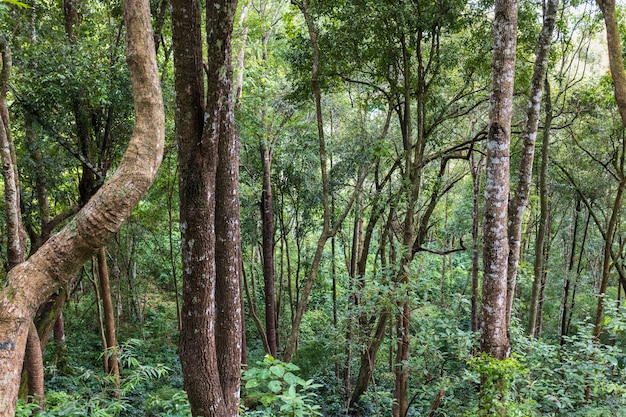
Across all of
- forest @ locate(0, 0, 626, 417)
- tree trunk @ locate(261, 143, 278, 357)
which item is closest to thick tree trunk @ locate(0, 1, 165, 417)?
forest @ locate(0, 0, 626, 417)

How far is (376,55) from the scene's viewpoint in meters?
6.88

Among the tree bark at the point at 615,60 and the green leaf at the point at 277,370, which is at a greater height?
the tree bark at the point at 615,60

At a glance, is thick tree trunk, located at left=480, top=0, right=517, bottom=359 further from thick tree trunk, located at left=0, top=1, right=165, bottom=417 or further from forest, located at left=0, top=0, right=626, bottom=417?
thick tree trunk, located at left=0, top=1, right=165, bottom=417

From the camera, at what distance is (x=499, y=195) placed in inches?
155

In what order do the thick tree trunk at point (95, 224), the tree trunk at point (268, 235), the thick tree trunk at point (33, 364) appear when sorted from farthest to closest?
the tree trunk at point (268, 235)
the thick tree trunk at point (33, 364)
the thick tree trunk at point (95, 224)

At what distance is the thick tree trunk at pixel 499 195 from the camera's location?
3.89m

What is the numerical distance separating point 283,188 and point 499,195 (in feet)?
26.9

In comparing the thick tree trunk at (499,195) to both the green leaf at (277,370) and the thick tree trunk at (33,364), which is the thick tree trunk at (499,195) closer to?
the green leaf at (277,370)

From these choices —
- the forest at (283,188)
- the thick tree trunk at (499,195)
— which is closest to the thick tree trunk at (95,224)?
the forest at (283,188)

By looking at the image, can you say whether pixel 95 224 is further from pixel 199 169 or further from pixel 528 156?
pixel 528 156

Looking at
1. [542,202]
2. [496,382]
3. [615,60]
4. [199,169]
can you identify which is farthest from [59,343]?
[615,60]

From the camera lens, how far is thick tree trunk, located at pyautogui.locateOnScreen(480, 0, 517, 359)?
12.8ft

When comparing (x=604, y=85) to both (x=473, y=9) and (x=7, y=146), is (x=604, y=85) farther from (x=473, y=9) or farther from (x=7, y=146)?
(x=7, y=146)

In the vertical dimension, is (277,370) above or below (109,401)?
above
